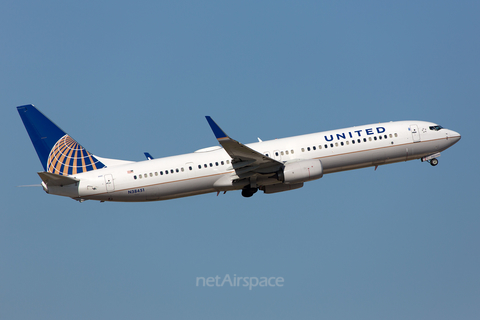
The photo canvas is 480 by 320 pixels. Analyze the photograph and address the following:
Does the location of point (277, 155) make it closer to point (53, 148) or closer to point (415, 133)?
point (415, 133)

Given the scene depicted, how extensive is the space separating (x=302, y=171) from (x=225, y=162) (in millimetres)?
6470

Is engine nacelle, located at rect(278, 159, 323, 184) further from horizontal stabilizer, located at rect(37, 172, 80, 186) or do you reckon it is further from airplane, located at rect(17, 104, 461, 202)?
horizontal stabilizer, located at rect(37, 172, 80, 186)

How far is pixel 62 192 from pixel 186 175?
10.0 m

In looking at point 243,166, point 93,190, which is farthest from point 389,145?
point 93,190

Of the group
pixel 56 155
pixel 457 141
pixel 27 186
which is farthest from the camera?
pixel 457 141

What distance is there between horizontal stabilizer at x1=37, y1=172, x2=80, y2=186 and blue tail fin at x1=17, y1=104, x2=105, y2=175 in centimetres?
239

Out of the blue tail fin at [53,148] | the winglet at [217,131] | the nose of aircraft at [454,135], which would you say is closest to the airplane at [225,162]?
the blue tail fin at [53,148]

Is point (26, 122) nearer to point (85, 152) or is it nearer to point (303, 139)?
point (85, 152)

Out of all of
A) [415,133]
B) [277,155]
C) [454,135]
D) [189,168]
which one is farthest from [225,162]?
[454,135]

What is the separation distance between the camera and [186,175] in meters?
45.3

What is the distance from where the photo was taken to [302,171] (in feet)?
148

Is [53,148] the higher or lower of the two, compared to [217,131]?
higher

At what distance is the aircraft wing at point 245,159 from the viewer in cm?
4212

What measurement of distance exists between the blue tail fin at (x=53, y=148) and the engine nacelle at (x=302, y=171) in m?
15.9
